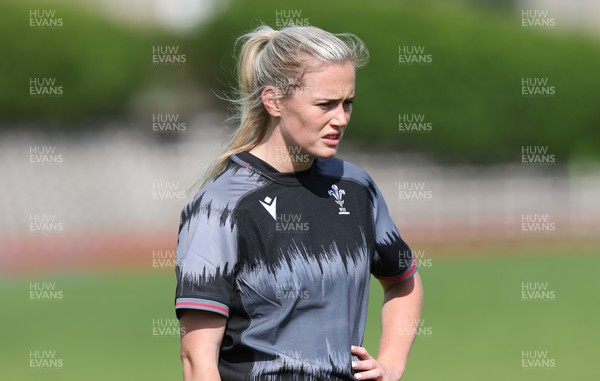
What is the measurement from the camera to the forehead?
305 cm

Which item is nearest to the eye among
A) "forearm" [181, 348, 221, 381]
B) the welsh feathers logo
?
the welsh feathers logo

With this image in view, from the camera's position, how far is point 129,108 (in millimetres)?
24531

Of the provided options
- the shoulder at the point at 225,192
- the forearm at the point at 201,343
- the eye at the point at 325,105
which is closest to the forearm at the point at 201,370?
the forearm at the point at 201,343

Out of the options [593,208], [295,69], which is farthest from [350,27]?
[295,69]

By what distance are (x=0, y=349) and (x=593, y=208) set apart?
1725cm

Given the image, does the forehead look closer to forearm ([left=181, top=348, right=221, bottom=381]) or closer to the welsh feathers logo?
the welsh feathers logo

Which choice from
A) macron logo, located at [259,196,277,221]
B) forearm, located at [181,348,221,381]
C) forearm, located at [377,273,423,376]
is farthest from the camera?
forearm, located at [377,273,423,376]

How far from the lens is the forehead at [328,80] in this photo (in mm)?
3049

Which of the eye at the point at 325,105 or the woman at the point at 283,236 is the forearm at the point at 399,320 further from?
the eye at the point at 325,105

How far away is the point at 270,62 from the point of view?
3166 millimetres

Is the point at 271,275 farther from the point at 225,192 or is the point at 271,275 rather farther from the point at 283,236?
the point at 225,192

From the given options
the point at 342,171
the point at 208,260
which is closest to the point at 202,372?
the point at 208,260

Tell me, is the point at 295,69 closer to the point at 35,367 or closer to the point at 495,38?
the point at 35,367

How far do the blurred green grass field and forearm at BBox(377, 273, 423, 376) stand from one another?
16.7 ft
